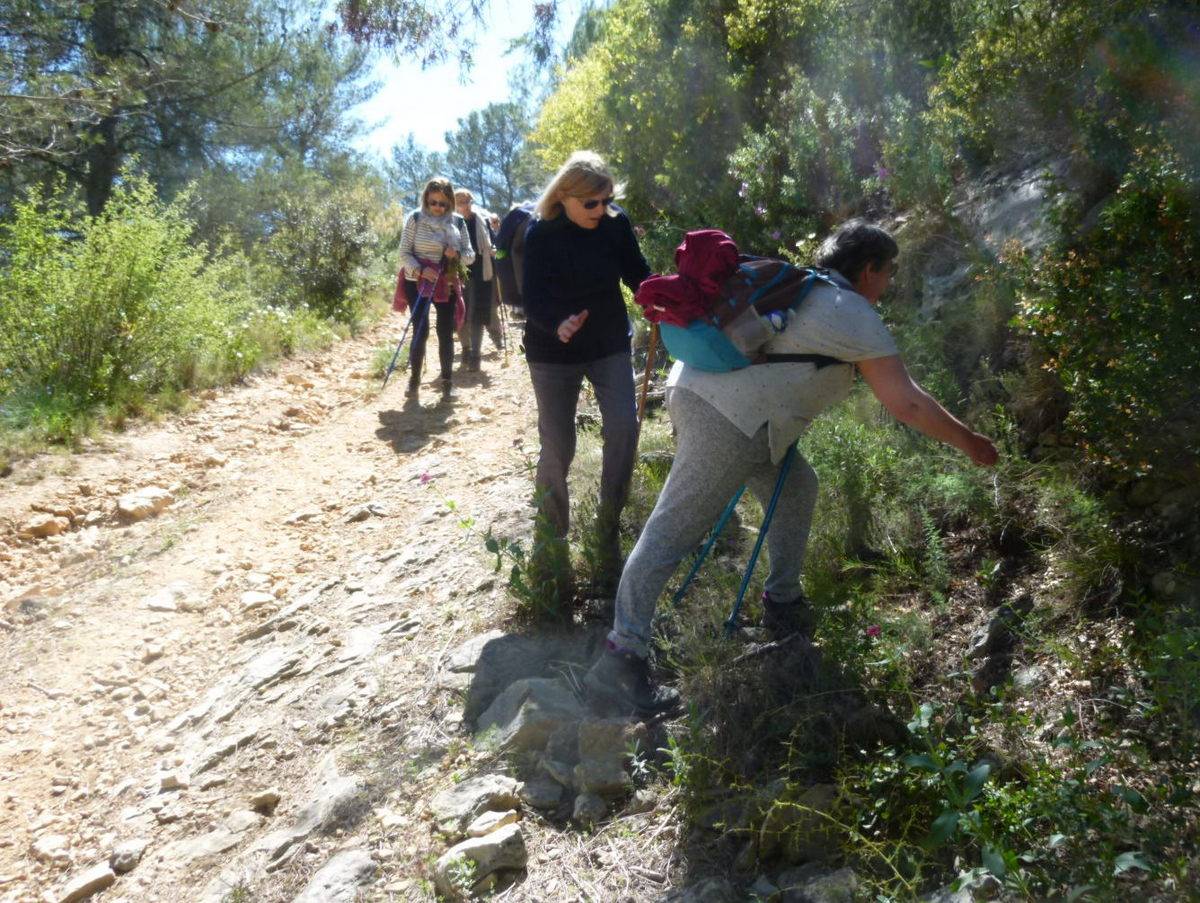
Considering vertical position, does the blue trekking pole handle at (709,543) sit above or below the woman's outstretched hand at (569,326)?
below

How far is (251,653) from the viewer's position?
4906mm

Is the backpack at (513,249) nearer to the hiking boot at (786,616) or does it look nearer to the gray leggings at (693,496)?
the gray leggings at (693,496)

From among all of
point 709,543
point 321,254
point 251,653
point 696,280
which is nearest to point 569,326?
point 696,280

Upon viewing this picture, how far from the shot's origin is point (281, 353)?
11.0 meters

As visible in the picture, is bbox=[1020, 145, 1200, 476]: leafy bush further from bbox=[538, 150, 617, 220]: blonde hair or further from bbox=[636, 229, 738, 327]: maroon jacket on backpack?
bbox=[538, 150, 617, 220]: blonde hair

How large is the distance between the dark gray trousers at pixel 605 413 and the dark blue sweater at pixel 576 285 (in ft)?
0.16

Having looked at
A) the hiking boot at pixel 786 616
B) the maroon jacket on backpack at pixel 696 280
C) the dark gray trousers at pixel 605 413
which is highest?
the maroon jacket on backpack at pixel 696 280

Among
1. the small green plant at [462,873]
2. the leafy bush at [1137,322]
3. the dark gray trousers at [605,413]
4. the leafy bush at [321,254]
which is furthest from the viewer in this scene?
the leafy bush at [321,254]

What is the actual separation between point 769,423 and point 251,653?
3.09 m

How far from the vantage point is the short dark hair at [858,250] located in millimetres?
3070

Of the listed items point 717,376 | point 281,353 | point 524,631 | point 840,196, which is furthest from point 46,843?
point 281,353

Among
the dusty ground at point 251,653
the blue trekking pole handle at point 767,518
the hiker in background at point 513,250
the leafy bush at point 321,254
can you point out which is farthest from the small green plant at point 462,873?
the leafy bush at point 321,254

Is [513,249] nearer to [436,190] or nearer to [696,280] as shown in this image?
[696,280]

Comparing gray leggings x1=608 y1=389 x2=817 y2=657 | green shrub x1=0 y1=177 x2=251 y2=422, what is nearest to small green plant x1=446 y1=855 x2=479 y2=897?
gray leggings x1=608 y1=389 x2=817 y2=657
